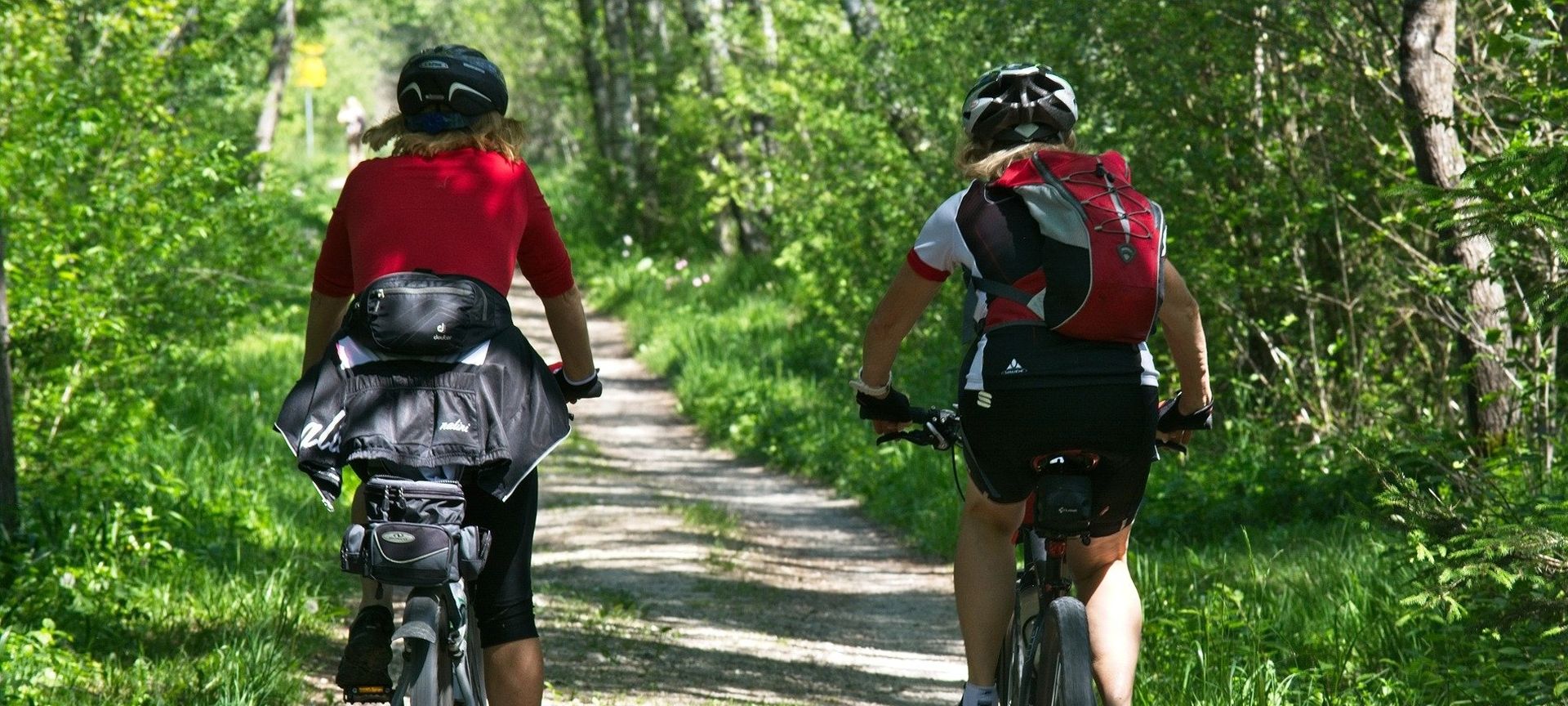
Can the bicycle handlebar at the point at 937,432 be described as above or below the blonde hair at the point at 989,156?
below

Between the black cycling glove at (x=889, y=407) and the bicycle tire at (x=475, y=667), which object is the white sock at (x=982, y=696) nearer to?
the black cycling glove at (x=889, y=407)

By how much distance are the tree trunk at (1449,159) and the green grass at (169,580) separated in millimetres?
4823

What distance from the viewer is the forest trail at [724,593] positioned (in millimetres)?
5840

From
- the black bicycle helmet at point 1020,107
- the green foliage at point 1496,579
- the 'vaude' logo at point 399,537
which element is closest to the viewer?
the 'vaude' logo at point 399,537

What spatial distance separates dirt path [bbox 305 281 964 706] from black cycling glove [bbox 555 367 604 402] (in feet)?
6.24

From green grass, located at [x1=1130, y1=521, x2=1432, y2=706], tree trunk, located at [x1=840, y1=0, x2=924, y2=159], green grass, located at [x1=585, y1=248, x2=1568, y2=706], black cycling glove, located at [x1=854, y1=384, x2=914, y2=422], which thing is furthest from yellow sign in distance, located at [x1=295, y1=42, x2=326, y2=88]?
black cycling glove, located at [x1=854, y1=384, x2=914, y2=422]

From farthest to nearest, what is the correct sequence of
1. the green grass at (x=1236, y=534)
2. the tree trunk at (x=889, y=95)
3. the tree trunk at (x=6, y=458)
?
the tree trunk at (x=889, y=95), the tree trunk at (x=6, y=458), the green grass at (x=1236, y=534)

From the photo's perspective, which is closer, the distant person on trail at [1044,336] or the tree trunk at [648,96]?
the distant person on trail at [1044,336]

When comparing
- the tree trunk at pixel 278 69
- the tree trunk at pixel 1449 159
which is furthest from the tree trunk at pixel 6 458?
the tree trunk at pixel 278 69

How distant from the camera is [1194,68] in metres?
8.87

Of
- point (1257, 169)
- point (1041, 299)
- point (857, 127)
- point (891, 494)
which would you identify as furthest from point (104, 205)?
point (1041, 299)

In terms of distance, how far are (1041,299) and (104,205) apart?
7.40 m

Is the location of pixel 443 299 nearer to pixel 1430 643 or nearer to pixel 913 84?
pixel 1430 643

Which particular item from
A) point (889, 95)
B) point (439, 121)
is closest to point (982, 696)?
point (439, 121)
